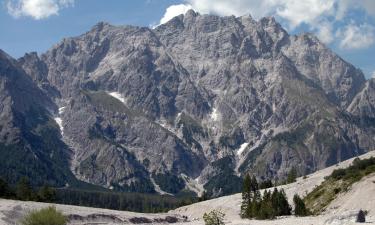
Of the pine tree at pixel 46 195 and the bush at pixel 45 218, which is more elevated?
the pine tree at pixel 46 195

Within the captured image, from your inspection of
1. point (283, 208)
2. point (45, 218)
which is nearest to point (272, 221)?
point (283, 208)

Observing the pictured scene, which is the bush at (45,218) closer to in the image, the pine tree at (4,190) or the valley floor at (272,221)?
the valley floor at (272,221)

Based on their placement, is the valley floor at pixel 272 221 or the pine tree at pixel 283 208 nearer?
the valley floor at pixel 272 221

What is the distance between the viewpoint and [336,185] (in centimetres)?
13088

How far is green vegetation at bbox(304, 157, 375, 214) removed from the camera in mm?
122875

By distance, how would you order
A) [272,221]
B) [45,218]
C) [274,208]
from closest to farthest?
[45,218]
[272,221]
[274,208]

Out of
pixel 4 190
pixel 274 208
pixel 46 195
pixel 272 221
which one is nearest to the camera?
pixel 272 221

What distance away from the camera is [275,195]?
4646 inches

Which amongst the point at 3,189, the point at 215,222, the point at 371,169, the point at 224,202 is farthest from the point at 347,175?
the point at 3,189

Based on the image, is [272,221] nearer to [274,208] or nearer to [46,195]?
[274,208]

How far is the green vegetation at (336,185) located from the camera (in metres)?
123

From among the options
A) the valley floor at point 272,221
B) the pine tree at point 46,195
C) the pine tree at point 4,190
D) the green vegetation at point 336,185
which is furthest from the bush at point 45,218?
the pine tree at point 46,195

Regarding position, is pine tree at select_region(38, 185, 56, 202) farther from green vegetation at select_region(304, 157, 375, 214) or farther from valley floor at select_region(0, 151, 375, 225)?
green vegetation at select_region(304, 157, 375, 214)

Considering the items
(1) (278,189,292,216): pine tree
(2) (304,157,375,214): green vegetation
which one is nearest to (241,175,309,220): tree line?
(1) (278,189,292,216): pine tree
